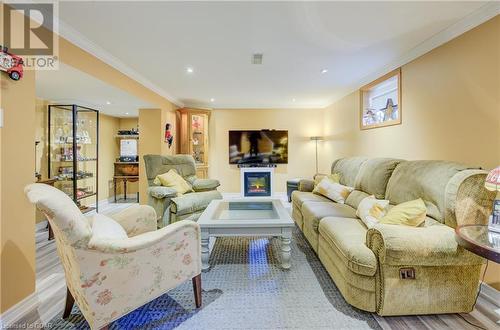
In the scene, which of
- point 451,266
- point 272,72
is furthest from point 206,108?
point 451,266

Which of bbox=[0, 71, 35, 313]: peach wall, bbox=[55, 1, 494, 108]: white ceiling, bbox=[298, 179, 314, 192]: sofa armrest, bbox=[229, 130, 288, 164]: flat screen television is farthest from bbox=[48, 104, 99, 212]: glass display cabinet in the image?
bbox=[298, 179, 314, 192]: sofa armrest

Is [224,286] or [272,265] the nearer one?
[224,286]

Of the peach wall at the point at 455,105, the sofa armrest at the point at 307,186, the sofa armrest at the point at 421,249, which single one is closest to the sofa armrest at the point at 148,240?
the sofa armrest at the point at 421,249

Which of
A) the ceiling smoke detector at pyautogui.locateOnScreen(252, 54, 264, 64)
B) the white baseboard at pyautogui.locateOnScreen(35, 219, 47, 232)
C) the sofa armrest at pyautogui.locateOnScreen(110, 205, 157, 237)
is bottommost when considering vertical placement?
the white baseboard at pyautogui.locateOnScreen(35, 219, 47, 232)

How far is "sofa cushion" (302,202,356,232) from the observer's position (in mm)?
2562

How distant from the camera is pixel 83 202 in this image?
4629 mm

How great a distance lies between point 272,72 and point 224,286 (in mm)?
2866

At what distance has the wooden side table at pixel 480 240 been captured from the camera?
1.25 metres

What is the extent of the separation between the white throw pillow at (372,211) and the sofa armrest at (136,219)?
2.00m

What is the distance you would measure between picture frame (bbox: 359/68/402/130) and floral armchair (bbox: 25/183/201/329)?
308 centimetres

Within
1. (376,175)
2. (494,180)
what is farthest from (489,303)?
(376,175)

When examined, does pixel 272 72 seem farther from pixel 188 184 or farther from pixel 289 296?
pixel 289 296

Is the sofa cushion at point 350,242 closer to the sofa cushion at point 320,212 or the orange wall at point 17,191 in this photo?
the sofa cushion at point 320,212

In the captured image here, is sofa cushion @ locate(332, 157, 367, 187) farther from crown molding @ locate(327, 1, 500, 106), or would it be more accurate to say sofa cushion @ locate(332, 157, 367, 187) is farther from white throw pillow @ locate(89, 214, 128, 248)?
white throw pillow @ locate(89, 214, 128, 248)
